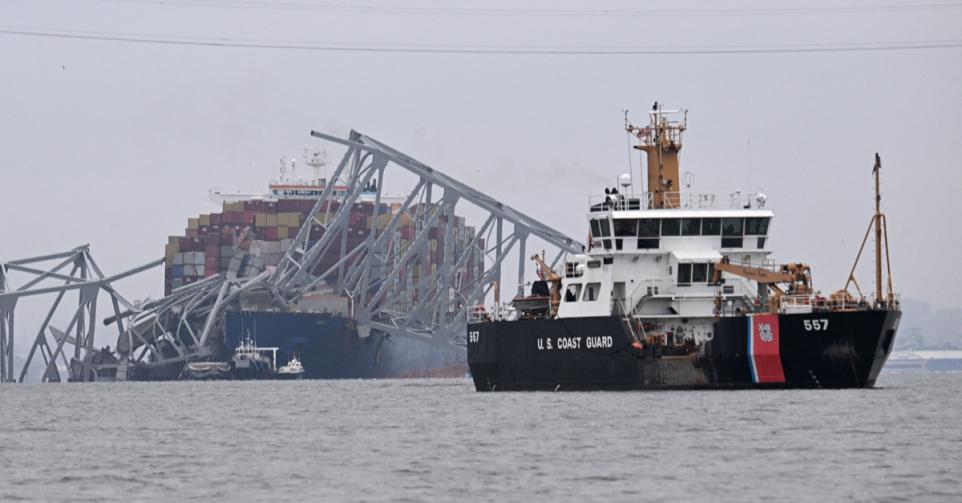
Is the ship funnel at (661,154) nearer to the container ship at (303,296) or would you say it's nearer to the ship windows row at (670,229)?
the ship windows row at (670,229)

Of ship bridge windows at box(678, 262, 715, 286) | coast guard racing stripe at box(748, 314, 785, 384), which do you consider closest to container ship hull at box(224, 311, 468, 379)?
ship bridge windows at box(678, 262, 715, 286)

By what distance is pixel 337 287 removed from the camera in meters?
130

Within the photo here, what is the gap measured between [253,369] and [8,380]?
66.3 ft

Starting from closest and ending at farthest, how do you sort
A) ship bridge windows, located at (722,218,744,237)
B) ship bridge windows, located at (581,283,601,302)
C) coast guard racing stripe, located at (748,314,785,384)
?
coast guard racing stripe, located at (748,314,785,384), ship bridge windows, located at (722,218,744,237), ship bridge windows, located at (581,283,601,302)

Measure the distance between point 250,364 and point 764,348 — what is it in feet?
259

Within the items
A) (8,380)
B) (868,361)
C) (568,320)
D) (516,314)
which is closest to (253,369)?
(8,380)

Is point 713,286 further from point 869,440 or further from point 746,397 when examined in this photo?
point 869,440

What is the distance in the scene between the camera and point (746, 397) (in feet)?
172

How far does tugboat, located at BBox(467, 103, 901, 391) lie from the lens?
5459cm

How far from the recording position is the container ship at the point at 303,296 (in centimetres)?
13175

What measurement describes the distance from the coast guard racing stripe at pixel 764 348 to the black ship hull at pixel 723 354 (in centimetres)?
3

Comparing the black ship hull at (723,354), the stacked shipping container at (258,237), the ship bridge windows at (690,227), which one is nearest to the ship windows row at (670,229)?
the ship bridge windows at (690,227)

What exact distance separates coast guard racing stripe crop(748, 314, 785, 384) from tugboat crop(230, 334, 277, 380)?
3031 inches

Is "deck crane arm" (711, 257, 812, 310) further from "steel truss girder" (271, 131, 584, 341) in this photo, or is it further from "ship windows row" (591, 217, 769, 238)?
"steel truss girder" (271, 131, 584, 341)
